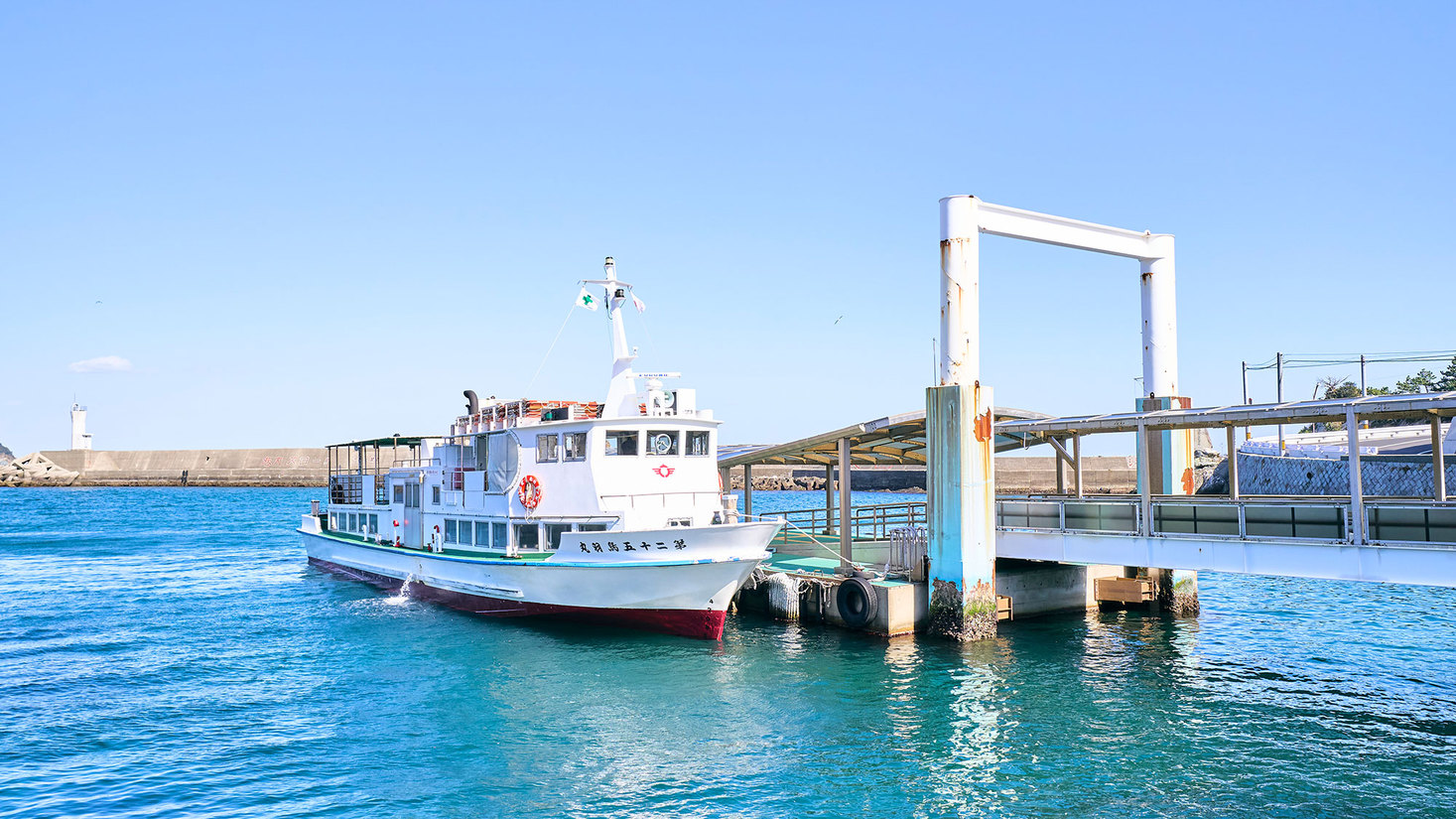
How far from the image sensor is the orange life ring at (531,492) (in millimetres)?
29500

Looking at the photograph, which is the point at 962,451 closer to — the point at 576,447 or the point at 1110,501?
the point at 1110,501

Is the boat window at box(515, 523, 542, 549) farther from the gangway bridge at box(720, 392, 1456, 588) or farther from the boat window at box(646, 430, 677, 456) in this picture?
the gangway bridge at box(720, 392, 1456, 588)

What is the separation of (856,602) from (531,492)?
10.4m

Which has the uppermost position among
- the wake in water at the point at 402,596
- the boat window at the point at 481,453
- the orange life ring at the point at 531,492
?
the boat window at the point at 481,453

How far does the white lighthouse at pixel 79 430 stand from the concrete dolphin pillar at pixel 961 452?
17590 cm

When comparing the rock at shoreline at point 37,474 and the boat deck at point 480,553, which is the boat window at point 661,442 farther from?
the rock at shoreline at point 37,474

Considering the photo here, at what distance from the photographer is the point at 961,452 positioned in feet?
80.4

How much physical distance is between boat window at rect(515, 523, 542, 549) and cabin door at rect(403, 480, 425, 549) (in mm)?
7894

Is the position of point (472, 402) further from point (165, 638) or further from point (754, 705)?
point (754, 705)

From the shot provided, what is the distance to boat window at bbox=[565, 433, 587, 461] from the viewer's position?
2834 cm

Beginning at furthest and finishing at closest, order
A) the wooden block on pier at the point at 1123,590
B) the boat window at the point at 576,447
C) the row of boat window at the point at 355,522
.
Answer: the row of boat window at the point at 355,522 < the wooden block on pier at the point at 1123,590 < the boat window at the point at 576,447

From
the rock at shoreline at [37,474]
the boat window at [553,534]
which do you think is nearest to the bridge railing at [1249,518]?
the boat window at [553,534]

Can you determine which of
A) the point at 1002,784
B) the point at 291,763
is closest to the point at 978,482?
the point at 1002,784

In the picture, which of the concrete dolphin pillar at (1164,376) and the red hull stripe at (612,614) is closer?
the red hull stripe at (612,614)
